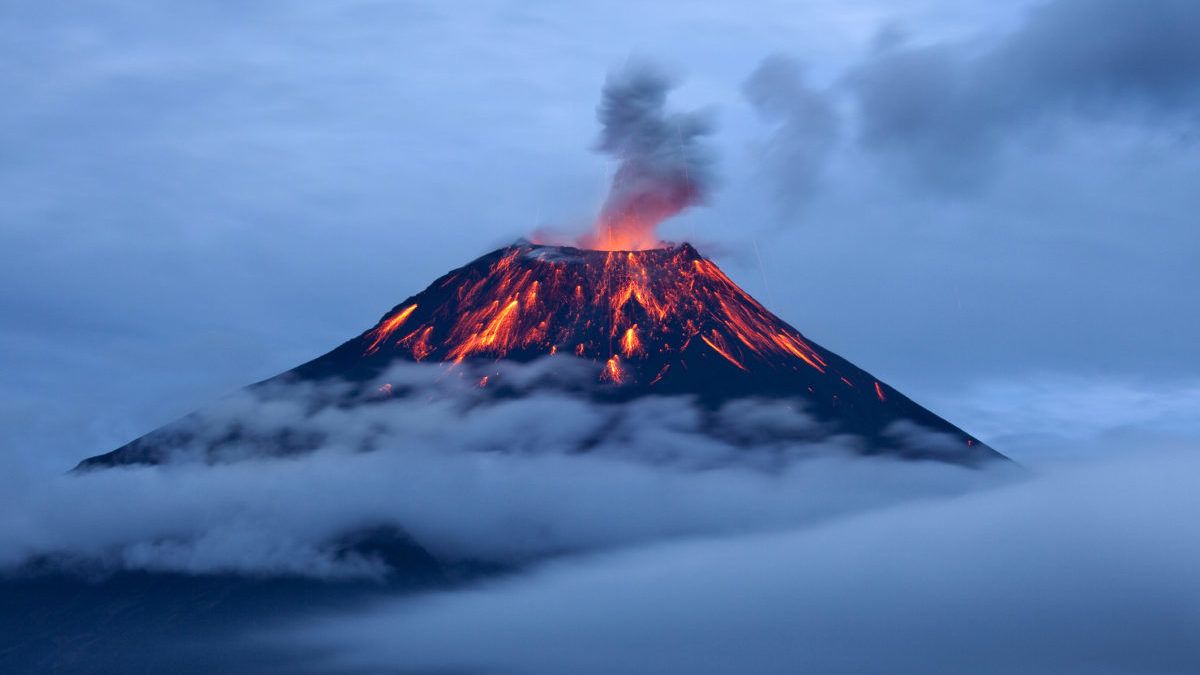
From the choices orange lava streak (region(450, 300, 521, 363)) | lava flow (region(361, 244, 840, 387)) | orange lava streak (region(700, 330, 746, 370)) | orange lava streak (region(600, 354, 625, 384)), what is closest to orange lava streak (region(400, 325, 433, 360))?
lava flow (region(361, 244, 840, 387))

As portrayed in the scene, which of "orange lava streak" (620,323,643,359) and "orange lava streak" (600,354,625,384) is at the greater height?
"orange lava streak" (620,323,643,359)

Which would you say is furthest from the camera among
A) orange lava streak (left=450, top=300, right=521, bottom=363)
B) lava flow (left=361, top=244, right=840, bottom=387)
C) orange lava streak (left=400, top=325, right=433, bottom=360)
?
orange lava streak (left=400, top=325, right=433, bottom=360)

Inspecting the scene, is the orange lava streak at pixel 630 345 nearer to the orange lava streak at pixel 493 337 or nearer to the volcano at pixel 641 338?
the volcano at pixel 641 338

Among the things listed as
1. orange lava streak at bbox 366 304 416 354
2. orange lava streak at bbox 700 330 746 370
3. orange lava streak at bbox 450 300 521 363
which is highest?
orange lava streak at bbox 366 304 416 354

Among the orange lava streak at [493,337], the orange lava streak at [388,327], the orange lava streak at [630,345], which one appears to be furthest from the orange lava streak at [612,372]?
the orange lava streak at [388,327]

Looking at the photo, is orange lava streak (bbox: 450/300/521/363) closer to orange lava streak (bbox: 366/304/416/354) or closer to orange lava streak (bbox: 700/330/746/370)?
orange lava streak (bbox: 366/304/416/354)

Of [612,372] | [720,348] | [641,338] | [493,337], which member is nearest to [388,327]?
[493,337]

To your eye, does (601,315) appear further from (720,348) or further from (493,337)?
(493,337)
